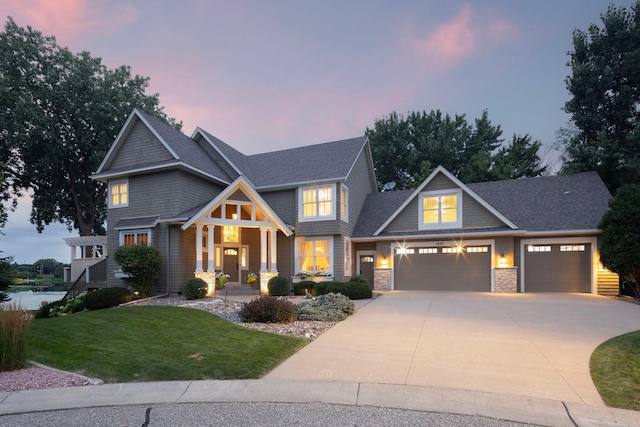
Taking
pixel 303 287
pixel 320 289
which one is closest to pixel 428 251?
pixel 320 289

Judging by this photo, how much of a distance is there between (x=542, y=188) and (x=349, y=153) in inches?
452

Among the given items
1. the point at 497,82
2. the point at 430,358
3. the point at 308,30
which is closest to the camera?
the point at 430,358

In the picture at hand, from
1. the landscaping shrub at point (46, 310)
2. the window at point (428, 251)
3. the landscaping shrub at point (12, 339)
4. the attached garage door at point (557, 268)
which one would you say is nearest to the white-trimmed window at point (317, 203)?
the window at point (428, 251)

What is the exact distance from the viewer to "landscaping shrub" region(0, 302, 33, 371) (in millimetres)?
5988

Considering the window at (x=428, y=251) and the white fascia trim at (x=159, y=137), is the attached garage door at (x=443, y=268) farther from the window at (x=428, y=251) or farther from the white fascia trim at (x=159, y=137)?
the white fascia trim at (x=159, y=137)

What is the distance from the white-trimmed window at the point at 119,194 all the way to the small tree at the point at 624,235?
2265 centimetres

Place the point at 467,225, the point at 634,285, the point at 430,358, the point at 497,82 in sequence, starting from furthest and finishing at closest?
the point at 497,82 → the point at 467,225 → the point at 634,285 → the point at 430,358

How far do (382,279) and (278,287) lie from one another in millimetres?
6441

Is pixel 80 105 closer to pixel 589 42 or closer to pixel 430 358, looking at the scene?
pixel 430 358

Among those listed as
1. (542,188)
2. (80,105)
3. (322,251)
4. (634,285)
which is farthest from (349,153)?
(80,105)

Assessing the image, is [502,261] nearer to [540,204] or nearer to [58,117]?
[540,204]

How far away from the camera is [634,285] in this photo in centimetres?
1611

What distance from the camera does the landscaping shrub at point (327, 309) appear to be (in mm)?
10102

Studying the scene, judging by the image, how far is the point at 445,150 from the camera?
110ft
